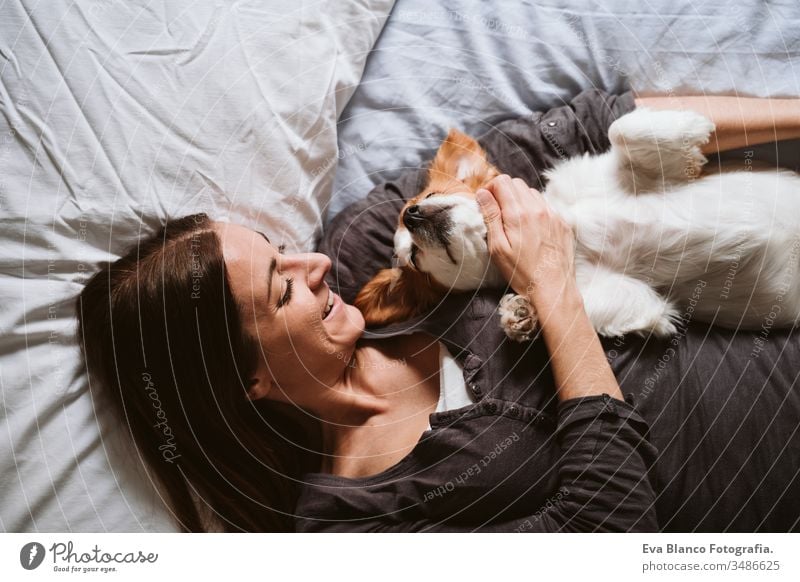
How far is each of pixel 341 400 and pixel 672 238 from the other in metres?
0.66

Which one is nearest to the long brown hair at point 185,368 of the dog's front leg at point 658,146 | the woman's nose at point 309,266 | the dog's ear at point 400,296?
the woman's nose at point 309,266

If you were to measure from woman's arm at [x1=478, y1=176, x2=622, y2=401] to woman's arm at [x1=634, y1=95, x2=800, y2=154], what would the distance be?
31 centimetres

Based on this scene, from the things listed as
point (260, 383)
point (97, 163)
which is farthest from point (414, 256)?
point (97, 163)

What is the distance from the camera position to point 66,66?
973 millimetres

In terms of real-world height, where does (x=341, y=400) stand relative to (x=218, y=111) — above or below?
below

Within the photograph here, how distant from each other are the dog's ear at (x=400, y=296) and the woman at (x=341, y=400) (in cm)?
5

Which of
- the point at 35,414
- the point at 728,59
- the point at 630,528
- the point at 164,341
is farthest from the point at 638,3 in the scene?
the point at 35,414

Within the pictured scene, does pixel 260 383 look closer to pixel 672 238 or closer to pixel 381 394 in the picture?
pixel 381 394

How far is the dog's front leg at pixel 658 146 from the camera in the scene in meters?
1.01

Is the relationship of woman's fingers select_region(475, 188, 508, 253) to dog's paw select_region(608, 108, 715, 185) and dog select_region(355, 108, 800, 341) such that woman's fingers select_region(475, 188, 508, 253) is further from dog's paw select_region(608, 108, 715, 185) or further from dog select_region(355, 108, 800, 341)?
dog's paw select_region(608, 108, 715, 185)

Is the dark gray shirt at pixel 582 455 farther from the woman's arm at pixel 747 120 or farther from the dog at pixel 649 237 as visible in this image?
the woman's arm at pixel 747 120

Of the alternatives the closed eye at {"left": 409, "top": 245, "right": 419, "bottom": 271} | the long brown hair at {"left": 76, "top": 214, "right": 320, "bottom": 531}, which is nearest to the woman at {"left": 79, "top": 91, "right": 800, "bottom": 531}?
the long brown hair at {"left": 76, "top": 214, "right": 320, "bottom": 531}

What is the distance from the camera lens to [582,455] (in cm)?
89
